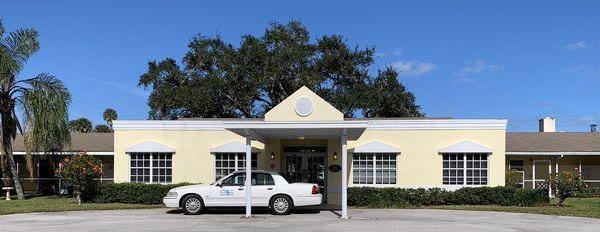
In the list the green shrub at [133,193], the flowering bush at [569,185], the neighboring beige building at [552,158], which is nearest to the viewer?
the flowering bush at [569,185]

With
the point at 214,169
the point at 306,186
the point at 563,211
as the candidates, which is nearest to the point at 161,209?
the point at 214,169

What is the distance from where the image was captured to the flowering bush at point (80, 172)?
21.4m

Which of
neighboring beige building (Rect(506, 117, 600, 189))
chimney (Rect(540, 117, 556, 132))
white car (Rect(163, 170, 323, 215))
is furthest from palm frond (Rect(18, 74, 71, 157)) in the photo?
chimney (Rect(540, 117, 556, 132))

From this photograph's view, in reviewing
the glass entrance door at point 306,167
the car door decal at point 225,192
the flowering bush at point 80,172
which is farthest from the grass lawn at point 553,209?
the flowering bush at point 80,172

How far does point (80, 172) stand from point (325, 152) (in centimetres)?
856

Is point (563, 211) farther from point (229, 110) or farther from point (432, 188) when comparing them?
point (229, 110)

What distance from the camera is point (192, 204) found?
58.9 ft

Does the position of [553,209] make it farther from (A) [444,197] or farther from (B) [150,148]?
(B) [150,148]

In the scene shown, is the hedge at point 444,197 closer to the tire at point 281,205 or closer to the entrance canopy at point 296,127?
the entrance canopy at point 296,127

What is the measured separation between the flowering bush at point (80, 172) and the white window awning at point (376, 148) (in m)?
9.26

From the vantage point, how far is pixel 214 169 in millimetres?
23000

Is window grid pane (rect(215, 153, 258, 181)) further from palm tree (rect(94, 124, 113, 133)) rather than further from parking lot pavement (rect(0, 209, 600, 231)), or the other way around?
palm tree (rect(94, 124, 113, 133))

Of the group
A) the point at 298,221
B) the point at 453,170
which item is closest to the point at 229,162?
the point at 298,221

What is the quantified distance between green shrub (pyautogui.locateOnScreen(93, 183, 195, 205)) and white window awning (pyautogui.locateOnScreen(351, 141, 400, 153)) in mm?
6606
